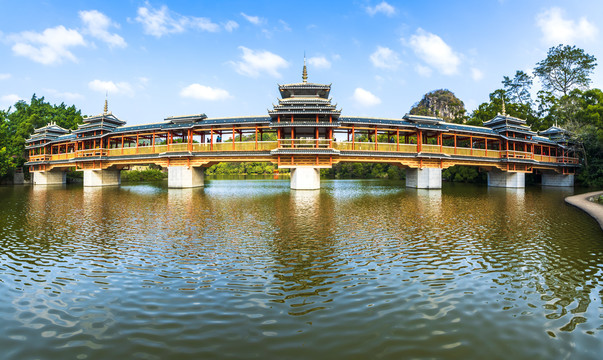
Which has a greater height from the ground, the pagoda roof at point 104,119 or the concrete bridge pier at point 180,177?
the pagoda roof at point 104,119

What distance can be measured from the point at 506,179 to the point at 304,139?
2622cm

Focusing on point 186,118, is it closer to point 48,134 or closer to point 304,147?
point 304,147

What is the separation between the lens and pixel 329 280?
20.7 feet

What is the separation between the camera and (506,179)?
119 ft

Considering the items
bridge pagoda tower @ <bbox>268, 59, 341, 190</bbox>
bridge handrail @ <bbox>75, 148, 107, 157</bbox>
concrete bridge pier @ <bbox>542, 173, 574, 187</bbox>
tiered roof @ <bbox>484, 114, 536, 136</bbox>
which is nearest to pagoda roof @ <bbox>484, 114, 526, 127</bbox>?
tiered roof @ <bbox>484, 114, 536, 136</bbox>

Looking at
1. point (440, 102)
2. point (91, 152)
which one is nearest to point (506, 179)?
point (91, 152)

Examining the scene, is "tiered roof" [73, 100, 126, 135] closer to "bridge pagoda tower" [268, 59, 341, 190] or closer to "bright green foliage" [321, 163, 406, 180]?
"bridge pagoda tower" [268, 59, 341, 190]

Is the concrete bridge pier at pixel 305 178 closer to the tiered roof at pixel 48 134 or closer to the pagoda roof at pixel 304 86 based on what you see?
the pagoda roof at pixel 304 86

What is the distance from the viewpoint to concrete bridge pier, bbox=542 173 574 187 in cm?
3938

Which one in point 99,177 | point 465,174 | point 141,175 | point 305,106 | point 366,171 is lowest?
point 99,177

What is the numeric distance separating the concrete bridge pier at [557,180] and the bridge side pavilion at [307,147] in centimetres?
16

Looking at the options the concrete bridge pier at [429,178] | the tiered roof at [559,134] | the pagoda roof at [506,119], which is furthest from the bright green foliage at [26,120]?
the tiered roof at [559,134]

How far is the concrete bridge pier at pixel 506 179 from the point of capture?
115 ft

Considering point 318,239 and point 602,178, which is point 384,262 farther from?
point 602,178
